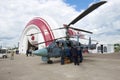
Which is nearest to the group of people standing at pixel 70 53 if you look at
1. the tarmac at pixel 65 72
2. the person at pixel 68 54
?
the person at pixel 68 54

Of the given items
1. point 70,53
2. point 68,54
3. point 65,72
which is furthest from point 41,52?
point 65,72

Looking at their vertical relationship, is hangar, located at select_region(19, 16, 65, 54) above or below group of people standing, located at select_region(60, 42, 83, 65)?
above

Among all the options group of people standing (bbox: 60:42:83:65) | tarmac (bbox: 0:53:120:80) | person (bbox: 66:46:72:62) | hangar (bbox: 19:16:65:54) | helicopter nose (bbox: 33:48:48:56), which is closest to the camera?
tarmac (bbox: 0:53:120:80)

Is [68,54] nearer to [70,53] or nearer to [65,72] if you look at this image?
[70,53]

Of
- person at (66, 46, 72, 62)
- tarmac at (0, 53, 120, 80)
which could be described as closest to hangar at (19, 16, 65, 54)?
person at (66, 46, 72, 62)

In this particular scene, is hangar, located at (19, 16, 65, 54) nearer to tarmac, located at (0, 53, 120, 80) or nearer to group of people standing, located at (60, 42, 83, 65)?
group of people standing, located at (60, 42, 83, 65)

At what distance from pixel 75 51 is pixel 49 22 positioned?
24295 mm

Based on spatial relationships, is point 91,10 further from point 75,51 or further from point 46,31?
point 46,31

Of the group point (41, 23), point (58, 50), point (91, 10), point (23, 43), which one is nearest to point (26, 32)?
point (23, 43)

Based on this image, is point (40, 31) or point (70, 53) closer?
point (70, 53)

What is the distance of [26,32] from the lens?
48594 millimetres

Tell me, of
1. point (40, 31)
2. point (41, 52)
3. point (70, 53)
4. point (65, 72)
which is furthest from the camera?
point (40, 31)

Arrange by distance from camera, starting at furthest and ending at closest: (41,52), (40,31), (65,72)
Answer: (40,31) < (41,52) < (65,72)

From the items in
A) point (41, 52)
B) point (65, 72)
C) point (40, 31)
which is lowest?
point (65, 72)
